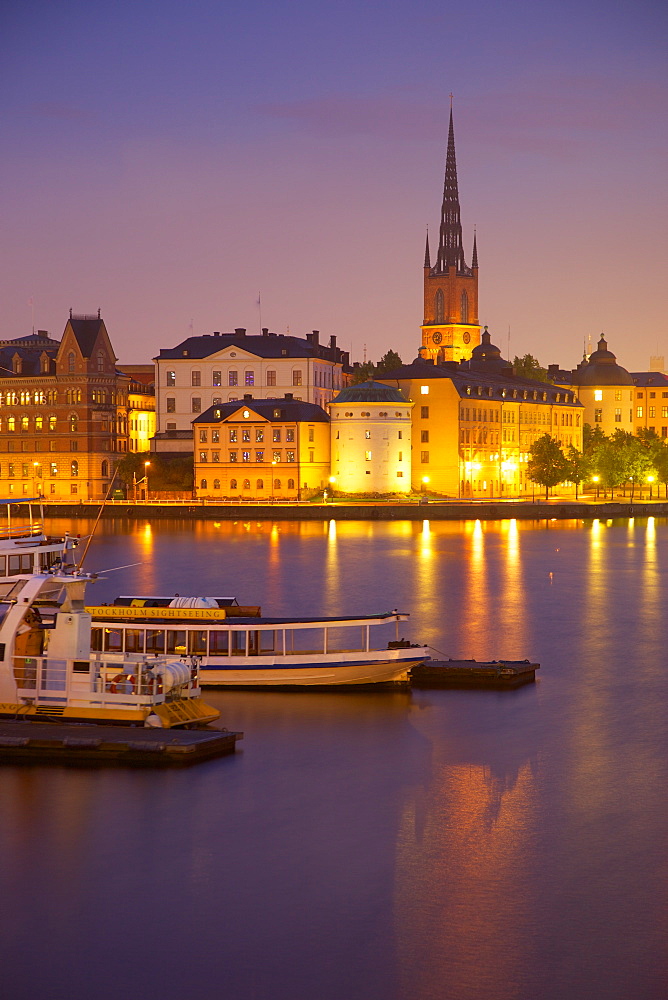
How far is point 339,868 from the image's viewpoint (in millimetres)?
22516

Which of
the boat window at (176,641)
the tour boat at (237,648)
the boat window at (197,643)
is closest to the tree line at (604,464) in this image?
the tour boat at (237,648)

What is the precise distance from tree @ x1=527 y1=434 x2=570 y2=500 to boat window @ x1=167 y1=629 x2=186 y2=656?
100.0 metres

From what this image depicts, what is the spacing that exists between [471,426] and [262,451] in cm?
2010

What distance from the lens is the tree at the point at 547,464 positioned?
13250 centimetres

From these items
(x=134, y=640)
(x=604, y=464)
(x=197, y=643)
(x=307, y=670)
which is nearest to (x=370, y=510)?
(x=604, y=464)

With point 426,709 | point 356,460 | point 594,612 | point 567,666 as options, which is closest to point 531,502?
point 356,460

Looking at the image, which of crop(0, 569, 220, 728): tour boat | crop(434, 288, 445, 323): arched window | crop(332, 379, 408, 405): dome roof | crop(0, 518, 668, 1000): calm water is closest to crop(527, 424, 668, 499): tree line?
crop(332, 379, 408, 405): dome roof

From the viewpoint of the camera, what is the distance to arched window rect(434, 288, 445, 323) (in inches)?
7564

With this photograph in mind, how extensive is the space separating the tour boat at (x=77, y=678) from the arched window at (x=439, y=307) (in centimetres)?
16524

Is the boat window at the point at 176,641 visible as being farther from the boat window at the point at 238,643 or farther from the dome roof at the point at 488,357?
the dome roof at the point at 488,357

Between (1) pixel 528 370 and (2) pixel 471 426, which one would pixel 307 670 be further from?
(1) pixel 528 370

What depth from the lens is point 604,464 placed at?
137 metres

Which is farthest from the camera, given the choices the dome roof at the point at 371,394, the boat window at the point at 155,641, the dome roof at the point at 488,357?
the dome roof at the point at 488,357

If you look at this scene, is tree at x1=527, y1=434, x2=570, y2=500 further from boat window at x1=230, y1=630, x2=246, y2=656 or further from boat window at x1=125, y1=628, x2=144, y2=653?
boat window at x1=125, y1=628, x2=144, y2=653
